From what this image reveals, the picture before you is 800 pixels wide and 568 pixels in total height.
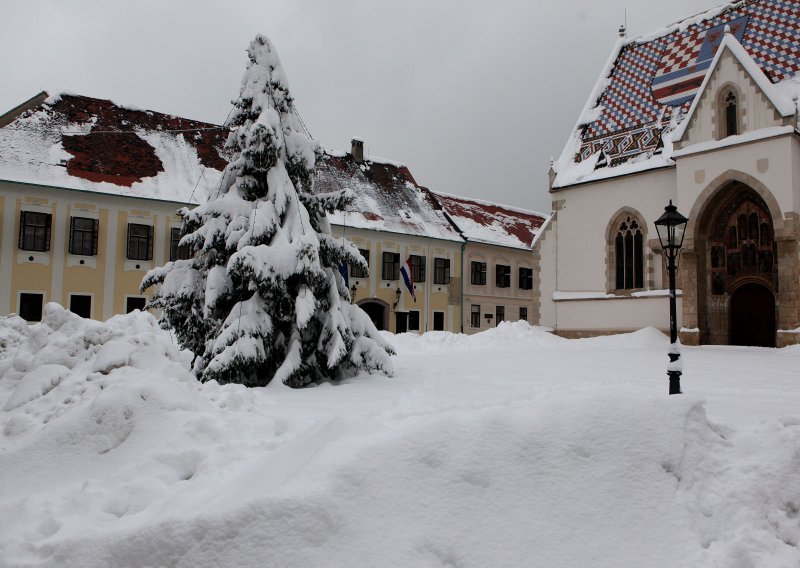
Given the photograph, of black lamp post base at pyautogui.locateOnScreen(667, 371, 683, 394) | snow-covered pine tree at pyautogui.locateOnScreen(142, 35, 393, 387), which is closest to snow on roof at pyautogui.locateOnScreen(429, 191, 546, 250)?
snow-covered pine tree at pyautogui.locateOnScreen(142, 35, 393, 387)

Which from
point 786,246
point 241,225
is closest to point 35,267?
point 241,225

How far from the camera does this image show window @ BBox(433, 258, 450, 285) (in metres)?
33.0

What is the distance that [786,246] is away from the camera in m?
16.0

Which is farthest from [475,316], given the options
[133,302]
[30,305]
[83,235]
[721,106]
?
[30,305]

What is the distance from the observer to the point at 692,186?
1812 centimetres

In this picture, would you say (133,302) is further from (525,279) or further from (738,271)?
(525,279)

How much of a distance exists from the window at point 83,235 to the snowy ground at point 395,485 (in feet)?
64.4

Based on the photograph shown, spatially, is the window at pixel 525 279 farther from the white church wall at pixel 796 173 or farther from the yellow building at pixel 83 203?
the white church wall at pixel 796 173

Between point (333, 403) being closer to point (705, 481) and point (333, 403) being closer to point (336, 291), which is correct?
point (336, 291)

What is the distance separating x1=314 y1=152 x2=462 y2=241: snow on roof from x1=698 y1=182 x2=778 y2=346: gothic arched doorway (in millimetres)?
16406

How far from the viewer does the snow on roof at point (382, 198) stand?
30875mm

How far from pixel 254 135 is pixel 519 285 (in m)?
30.4

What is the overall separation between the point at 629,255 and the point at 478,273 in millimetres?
15083

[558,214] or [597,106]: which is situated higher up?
[597,106]
